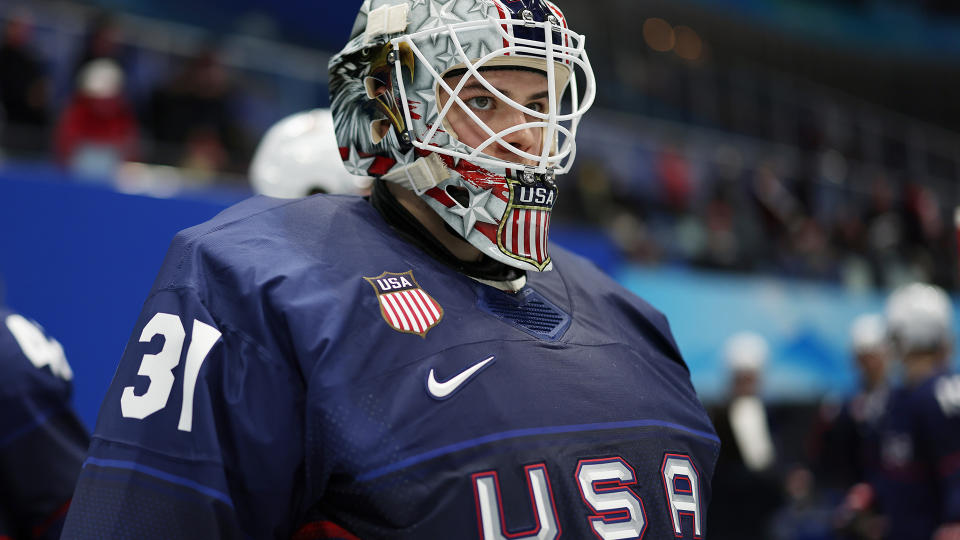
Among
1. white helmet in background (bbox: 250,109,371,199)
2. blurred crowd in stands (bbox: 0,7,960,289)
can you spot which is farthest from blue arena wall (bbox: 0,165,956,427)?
blurred crowd in stands (bbox: 0,7,960,289)

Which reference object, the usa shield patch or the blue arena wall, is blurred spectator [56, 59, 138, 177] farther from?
the usa shield patch

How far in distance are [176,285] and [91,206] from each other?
2.16 m

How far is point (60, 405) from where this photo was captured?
1887mm

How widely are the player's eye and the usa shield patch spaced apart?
0.28m

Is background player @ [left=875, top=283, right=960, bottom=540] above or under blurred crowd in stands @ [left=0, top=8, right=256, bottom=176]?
under

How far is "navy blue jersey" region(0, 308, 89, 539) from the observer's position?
5.91 feet

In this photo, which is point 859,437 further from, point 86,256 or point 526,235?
point 526,235

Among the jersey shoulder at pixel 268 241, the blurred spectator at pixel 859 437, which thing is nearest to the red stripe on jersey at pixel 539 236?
the jersey shoulder at pixel 268 241

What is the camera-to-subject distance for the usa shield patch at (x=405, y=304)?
1.27 m

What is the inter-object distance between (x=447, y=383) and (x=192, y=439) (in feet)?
1.05

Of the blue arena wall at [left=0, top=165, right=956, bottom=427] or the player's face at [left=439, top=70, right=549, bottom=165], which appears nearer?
the player's face at [left=439, top=70, right=549, bottom=165]

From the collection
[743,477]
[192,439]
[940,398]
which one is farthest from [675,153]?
[192,439]

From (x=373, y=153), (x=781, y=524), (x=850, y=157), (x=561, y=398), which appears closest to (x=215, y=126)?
(x=781, y=524)

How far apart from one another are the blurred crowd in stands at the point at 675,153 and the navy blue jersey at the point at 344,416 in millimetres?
Answer: 3713
